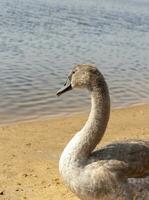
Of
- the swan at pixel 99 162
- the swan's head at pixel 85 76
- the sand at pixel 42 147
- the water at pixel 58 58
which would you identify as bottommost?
the water at pixel 58 58

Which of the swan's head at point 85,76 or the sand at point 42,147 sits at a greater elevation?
the swan's head at point 85,76

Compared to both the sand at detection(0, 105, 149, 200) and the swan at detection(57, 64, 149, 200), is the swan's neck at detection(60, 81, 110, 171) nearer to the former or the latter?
the swan at detection(57, 64, 149, 200)

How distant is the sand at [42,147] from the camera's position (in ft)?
23.0

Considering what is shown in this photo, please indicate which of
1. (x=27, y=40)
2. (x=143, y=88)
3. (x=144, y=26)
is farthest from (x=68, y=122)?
(x=144, y=26)

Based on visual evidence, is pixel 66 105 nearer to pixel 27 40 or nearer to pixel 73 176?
pixel 73 176

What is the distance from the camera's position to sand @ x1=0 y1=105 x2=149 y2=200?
23.0 ft

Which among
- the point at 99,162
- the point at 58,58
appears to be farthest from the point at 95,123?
the point at 58,58

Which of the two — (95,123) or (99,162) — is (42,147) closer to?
(95,123)

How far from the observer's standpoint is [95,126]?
6.06m

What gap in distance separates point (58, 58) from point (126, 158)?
12.7 m

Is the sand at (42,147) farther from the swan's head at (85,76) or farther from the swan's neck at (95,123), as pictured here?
the swan's head at (85,76)

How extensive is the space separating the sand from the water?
30.5 inches

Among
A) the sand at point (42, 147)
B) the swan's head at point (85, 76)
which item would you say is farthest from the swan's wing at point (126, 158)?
the sand at point (42, 147)

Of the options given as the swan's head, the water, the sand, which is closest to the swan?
the swan's head
